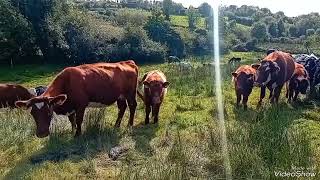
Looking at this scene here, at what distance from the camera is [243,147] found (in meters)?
7.00

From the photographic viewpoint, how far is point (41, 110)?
8.53m

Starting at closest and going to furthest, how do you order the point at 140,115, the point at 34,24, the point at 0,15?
the point at 140,115 → the point at 0,15 → the point at 34,24

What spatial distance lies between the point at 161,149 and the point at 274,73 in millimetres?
6145

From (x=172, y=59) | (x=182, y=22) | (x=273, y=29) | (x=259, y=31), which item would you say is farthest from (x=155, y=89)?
(x=273, y=29)

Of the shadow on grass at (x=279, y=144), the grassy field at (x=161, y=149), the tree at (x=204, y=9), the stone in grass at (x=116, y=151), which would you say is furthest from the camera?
the tree at (x=204, y=9)

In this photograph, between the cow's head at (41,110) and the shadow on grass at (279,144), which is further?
the cow's head at (41,110)

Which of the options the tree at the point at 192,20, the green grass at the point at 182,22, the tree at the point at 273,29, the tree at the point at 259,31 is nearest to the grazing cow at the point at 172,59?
the green grass at the point at 182,22

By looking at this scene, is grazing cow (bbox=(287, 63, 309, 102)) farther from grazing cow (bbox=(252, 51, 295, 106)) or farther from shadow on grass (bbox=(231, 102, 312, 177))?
shadow on grass (bbox=(231, 102, 312, 177))

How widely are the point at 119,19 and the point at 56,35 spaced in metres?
21.9

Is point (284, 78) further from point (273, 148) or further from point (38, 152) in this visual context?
point (38, 152)

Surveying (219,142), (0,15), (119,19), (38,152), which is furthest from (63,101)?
(119,19)

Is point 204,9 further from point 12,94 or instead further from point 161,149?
point 161,149

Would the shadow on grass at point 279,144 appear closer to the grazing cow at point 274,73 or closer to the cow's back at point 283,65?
the grazing cow at point 274,73

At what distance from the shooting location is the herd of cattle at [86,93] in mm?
8570
